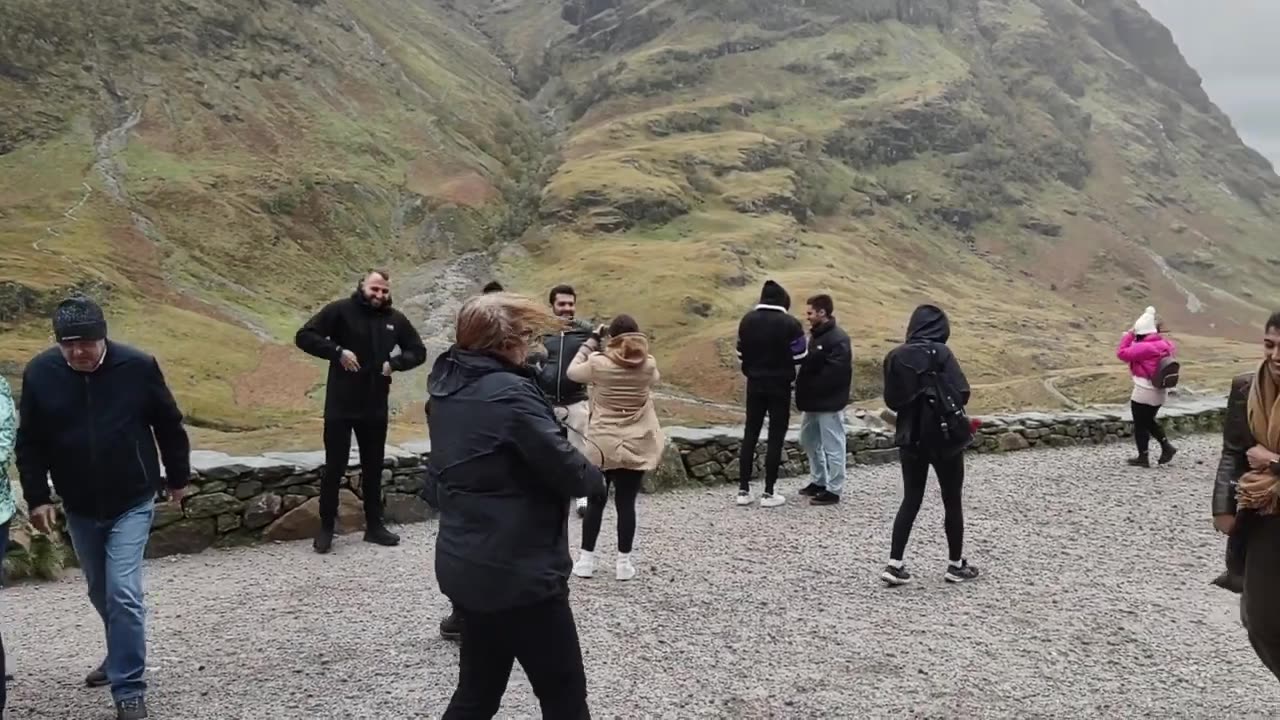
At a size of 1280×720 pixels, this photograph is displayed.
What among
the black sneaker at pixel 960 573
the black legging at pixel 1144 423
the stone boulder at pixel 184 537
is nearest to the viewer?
the black sneaker at pixel 960 573

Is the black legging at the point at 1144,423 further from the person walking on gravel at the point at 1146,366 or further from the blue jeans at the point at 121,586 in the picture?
the blue jeans at the point at 121,586

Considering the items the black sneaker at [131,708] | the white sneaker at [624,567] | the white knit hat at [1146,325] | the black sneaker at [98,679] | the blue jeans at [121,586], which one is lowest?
the black sneaker at [98,679]

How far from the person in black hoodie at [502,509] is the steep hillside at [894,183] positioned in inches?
1844

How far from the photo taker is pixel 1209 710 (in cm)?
521

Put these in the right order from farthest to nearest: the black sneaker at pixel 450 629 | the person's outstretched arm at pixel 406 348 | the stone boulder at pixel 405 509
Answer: the stone boulder at pixel 405 509
the person's outstretched arm at pixel 406 348
the black sneaker at pixel 450 629

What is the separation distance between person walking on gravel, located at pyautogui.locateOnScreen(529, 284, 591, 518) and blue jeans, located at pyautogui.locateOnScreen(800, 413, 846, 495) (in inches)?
130

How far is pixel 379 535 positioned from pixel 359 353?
71.3 inches

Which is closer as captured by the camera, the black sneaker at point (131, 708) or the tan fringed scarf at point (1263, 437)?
the tan fringed scarf at point (1263, 437)

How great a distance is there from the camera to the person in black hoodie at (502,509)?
3469 mm

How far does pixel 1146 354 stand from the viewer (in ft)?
39.5

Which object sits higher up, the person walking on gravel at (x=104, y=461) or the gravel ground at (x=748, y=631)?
the person walking on gravel at (x=104, y=461)

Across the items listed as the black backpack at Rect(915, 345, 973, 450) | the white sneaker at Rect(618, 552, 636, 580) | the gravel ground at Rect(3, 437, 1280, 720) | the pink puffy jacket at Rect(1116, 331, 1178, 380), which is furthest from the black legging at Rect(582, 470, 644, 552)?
the pink puffy jacket at Rect(1116, 331, 1178, 380)

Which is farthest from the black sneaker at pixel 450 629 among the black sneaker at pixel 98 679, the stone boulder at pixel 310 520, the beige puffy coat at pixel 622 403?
the stone boulder at pixel 310 520

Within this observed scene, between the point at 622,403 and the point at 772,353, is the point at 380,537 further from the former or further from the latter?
the point at 772,353
